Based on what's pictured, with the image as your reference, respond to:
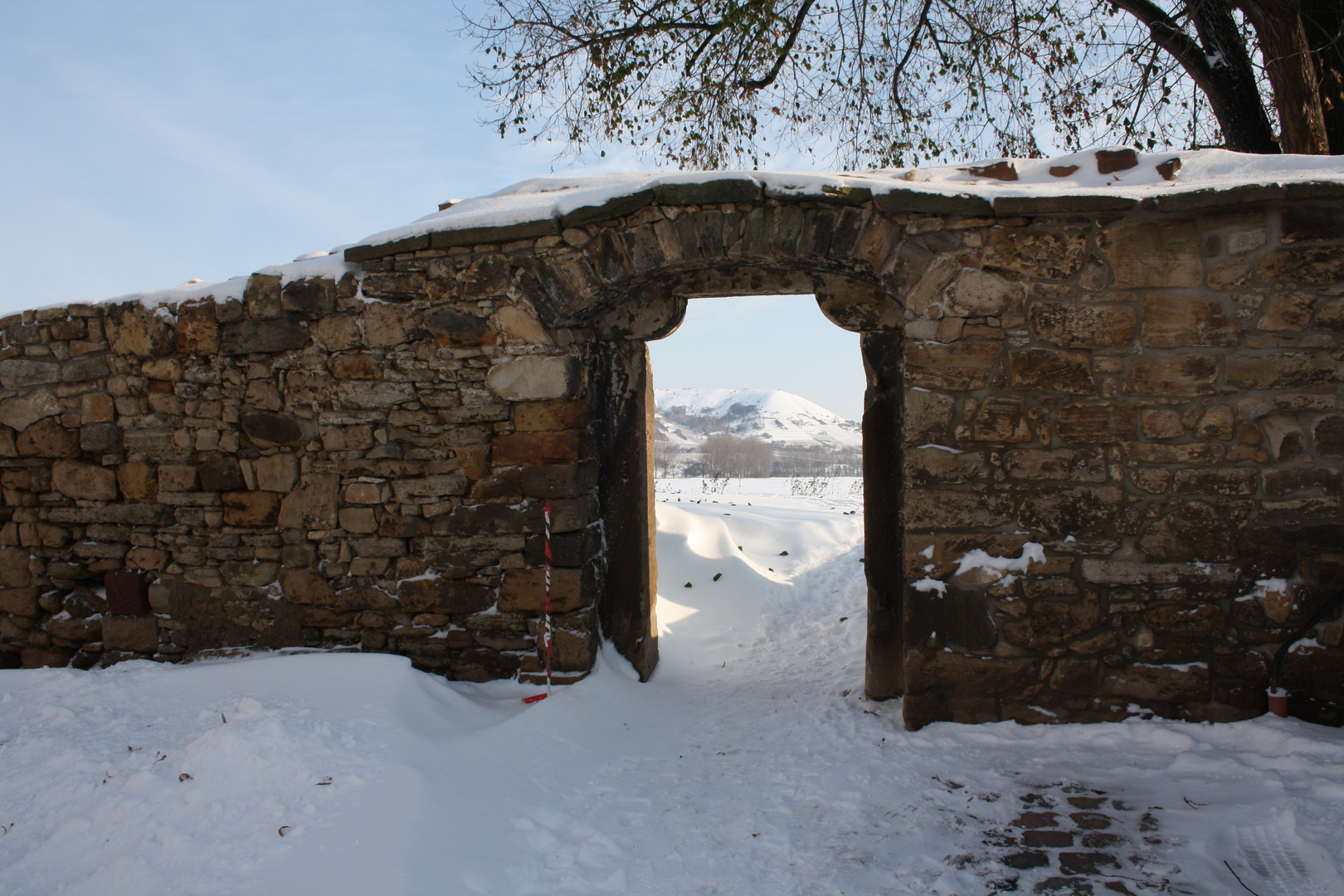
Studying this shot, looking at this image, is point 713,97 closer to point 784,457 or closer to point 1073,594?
point 1073,594

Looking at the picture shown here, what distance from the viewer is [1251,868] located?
7.44ft

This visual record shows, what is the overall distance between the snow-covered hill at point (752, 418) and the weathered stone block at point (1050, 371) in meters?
45.7

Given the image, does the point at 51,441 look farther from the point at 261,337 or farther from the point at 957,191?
the point at 957,191

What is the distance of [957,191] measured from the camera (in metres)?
3.50

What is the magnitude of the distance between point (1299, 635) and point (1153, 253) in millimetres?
1873

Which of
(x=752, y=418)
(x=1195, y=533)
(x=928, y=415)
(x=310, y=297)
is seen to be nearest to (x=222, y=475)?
(x=310, y=297)

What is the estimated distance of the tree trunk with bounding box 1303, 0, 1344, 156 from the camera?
5.58 m

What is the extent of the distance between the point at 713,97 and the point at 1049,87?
3.20 m

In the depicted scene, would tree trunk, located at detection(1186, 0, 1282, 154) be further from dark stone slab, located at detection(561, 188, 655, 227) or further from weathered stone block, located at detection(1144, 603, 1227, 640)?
dark stone slab, located at detection(561, 188, 655, 227)

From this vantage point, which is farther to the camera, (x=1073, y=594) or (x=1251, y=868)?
(x=1073, y=594)

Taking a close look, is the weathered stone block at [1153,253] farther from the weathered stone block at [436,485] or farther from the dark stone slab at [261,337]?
the dark stone slab at [261,337]

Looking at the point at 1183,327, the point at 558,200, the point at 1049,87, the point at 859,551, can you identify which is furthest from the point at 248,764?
the point at 1049,87

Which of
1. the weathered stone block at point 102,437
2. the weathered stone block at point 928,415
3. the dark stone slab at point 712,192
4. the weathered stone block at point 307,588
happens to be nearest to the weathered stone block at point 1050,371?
the weathered stone block at point 928,415

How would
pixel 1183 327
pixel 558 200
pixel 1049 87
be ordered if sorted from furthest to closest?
1. pixel 1049 87
2. pixel 558 200
3. pixel 1183 327
